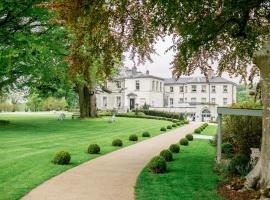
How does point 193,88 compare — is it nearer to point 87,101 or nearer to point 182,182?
point 87,101

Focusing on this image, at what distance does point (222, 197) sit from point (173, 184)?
1959mm

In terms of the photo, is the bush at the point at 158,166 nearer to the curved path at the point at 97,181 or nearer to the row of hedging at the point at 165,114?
the curved path at the point at 97,181

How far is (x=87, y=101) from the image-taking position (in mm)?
48188

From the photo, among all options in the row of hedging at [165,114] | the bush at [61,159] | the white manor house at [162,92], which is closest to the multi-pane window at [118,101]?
the white manor house at [162,92]

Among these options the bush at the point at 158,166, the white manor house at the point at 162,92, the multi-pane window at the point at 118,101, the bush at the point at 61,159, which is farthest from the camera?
the multi-pane window at the point at 118,101

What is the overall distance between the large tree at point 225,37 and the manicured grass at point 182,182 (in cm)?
142

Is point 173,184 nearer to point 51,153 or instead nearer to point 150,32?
point 150,32

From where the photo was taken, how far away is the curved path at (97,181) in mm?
10820

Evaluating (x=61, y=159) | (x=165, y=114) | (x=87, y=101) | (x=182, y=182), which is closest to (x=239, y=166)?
(x=182, y=182)

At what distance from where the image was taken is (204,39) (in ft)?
47.8

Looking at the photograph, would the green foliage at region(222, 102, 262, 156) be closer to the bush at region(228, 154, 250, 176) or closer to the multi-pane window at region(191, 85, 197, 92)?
the bush at region(228, 154, 250, 176)

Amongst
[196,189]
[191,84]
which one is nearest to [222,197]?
[196,189]

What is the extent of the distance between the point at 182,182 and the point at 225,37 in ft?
19.9

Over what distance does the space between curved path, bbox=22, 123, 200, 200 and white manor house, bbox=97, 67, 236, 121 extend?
67.3m
